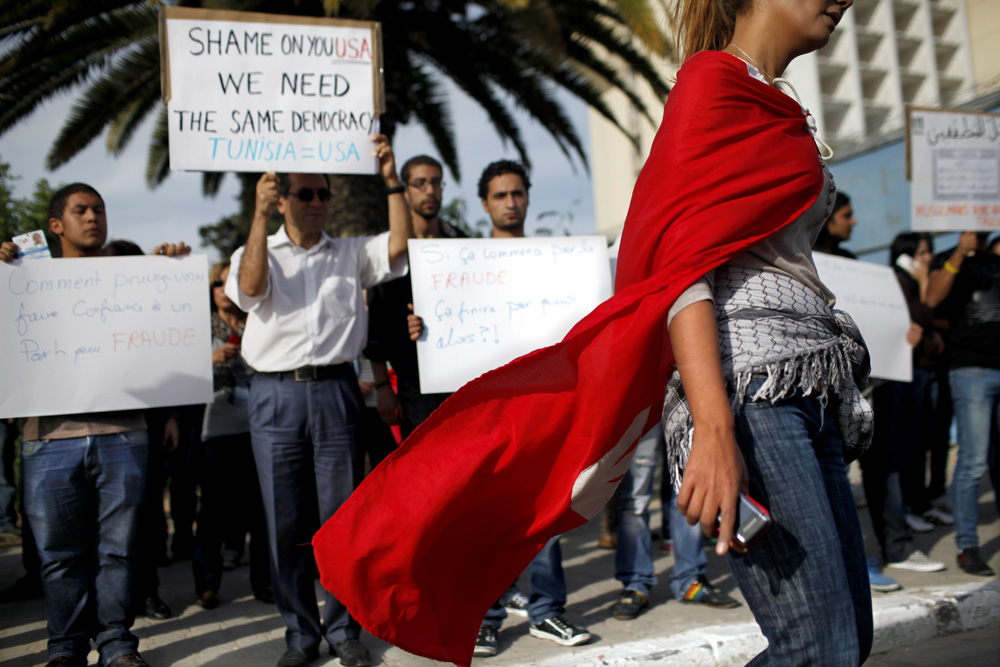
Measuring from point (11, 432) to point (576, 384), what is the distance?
17.6 feet

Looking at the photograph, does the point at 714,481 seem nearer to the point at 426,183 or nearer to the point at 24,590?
the point at 426,183

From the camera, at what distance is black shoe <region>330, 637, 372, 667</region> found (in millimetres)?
3436

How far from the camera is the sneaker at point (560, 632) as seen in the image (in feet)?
11.8

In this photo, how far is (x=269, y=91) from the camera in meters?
4.01

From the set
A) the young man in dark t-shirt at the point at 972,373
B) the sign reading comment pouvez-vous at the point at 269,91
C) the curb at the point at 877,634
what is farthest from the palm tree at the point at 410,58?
the curb at the point at 877,634

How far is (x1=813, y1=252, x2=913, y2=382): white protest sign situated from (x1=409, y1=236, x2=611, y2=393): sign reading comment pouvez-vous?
1607mm

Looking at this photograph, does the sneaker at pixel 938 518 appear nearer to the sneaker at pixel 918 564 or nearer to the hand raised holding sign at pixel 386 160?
the sneaker at pixel 918 564

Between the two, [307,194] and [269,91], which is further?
[269,91]

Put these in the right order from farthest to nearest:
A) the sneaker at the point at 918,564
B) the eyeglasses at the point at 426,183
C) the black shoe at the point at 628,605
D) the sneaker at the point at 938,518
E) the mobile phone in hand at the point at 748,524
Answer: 1. the sneaker at the point at 938,518
2. the sneaker at the point at 918,564
3. the eyeglasses at the point at 426,183
4. the black shoe at the point at 628,605
5. the mobile phone in hand at the point at 748,524

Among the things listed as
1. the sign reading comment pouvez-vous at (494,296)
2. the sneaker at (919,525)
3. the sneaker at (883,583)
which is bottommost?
the sneaker at (919,525)

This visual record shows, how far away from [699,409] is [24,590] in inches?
191

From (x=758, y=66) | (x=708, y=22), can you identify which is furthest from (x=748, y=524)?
(x=708, y=22)

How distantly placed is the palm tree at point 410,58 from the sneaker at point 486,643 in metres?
5.47

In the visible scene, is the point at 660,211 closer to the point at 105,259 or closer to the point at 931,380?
the point at 105,259
